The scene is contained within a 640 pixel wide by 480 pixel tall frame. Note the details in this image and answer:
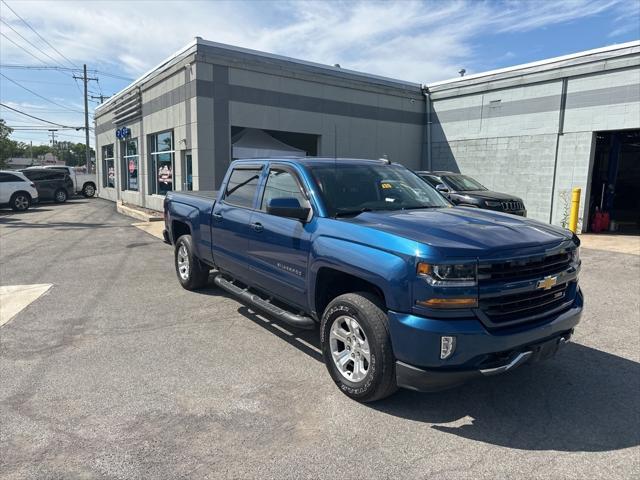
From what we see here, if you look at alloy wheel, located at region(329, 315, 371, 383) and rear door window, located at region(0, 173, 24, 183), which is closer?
alloy wheel, located at region(329, 315, 371, 383)

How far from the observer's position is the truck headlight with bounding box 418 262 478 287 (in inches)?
122

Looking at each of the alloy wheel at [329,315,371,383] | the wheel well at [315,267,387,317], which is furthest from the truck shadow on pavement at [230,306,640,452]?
the wheel well at [315,267,387,317]

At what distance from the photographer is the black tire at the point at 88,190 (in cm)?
2998

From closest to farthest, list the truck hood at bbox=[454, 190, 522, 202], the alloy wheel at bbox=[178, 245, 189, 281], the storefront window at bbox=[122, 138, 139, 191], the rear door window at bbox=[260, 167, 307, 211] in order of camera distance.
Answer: the rear door window at bbox=[260, 167, 307, 211] < the alloy wheel at bbox=[178, 245, 189, 281] < the truck hood at bbox=[454, 190, 522, 202] < the storefront window at bbox=[122, 138, 139, 191]

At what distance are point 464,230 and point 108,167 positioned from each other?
95.2 ft

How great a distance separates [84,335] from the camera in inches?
203

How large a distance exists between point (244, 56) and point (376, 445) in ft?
47.2

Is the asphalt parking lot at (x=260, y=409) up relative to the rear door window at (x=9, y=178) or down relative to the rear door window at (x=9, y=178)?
down

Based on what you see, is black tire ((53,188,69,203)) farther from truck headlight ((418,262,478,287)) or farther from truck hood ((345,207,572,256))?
truck headlight ((418,262,478,287))

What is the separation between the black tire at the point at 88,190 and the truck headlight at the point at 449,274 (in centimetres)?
3122

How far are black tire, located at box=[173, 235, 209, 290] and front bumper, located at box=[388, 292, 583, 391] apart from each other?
4.08 metres

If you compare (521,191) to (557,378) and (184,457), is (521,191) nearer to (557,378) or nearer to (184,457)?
(557,378)

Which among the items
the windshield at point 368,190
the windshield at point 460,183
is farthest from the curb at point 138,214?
the windshield at point 368,190

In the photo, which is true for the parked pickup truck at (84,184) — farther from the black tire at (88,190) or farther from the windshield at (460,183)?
the windshield at (460,183)
